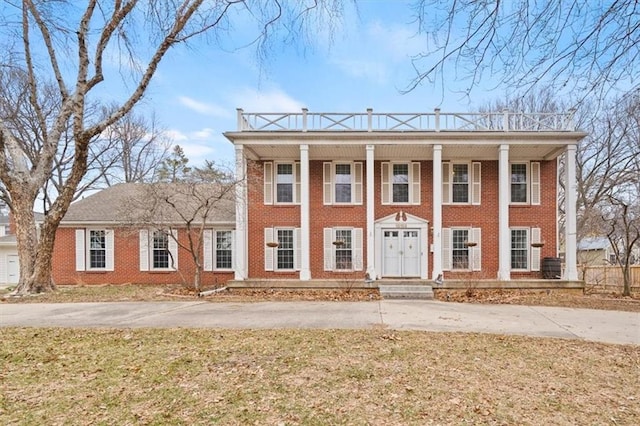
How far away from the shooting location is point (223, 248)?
664 inches

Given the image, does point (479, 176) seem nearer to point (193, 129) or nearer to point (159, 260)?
point (159, 260)

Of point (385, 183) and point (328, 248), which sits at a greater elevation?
point (385, 183)

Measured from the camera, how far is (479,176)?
15.8m

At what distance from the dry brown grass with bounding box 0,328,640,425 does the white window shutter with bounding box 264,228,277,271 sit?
9194 mm

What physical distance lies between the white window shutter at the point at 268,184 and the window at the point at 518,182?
1033cm

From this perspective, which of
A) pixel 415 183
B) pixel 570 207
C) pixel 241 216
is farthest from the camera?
pixel 415 183

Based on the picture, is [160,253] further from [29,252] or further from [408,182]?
[408,182]

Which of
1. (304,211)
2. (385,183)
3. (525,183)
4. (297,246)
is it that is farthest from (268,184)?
(525,183)

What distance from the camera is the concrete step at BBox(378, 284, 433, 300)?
12.3 metres

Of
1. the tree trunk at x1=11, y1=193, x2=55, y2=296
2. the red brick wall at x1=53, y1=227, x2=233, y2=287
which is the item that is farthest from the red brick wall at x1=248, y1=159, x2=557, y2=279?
the tree trunk at x1=11, y1=193, x2=55, y2=296

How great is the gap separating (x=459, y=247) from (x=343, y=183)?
18.6 ft

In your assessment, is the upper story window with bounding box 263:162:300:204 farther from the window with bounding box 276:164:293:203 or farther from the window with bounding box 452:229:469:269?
the window with bounding box 452:229:469:269

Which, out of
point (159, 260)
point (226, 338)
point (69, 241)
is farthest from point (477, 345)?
point (69, 241)

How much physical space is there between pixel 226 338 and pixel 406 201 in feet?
37.2
